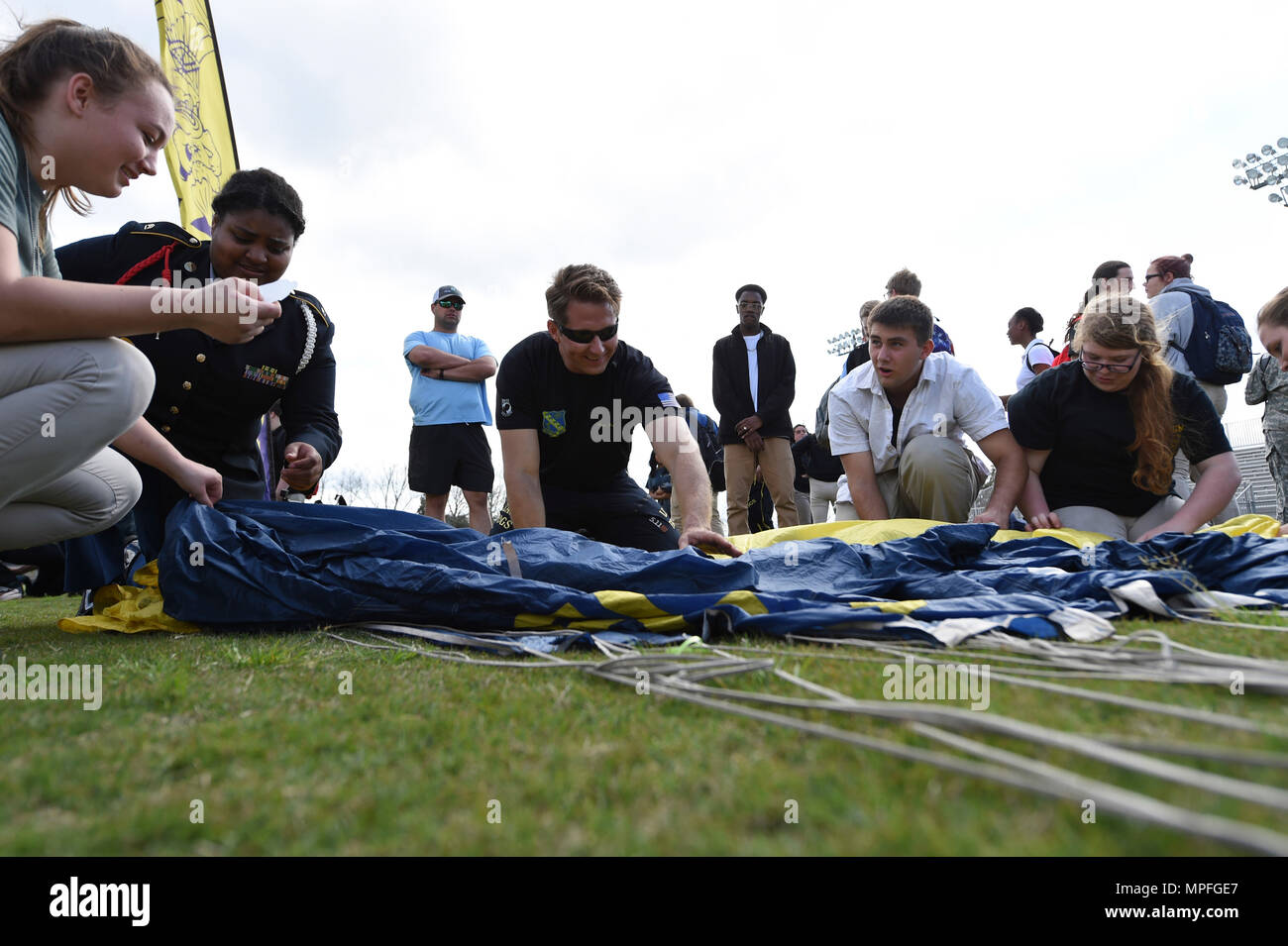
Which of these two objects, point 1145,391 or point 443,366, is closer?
point 1145,391

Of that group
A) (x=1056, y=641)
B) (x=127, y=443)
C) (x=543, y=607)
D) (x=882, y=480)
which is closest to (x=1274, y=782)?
(x=1056, y=641)

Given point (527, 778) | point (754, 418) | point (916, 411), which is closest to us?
point (527, 778)

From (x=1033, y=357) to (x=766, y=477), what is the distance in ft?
6.31

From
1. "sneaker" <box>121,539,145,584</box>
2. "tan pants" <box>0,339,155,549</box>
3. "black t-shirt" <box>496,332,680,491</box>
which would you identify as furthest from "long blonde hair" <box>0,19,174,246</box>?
"black t-shirt" <box>496,332,680,491</box>

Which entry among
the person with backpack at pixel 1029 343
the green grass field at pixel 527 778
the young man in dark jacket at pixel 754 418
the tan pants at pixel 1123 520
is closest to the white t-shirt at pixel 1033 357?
the person with backpack at pixel 1029 343

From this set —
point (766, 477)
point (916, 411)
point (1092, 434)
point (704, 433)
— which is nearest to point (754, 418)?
point (766, 477)

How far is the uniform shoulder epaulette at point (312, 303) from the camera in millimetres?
2640

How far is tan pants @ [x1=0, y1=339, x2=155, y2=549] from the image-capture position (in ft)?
4.88

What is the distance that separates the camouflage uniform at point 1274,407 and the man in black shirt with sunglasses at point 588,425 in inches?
129

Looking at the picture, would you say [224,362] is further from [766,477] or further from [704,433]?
[704,433]

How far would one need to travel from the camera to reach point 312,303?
2.67m

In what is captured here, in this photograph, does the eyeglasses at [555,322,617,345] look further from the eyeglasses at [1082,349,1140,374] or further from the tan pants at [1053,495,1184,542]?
the tan pants at [1053,495,1184,542]

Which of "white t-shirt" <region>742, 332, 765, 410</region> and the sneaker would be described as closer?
the sneaker

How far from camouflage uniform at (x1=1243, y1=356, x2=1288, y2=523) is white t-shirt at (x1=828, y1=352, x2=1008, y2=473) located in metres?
1.91
